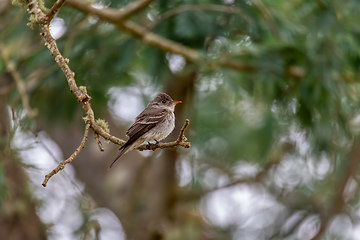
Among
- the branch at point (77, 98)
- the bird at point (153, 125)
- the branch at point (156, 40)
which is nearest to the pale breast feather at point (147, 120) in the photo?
the bird at point (153, 125)

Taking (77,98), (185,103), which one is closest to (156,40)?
(185,103)

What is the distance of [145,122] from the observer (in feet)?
16.3

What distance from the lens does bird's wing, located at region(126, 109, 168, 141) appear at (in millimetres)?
4646

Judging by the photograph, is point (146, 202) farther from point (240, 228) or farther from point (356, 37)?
point (356, 37)

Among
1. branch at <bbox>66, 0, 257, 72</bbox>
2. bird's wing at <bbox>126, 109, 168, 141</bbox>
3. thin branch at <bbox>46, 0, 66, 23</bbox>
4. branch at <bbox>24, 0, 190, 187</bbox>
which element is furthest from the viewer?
branch at <bbox>66, 0, 257, 72</bbox>

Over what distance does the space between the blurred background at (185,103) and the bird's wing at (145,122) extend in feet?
2.72

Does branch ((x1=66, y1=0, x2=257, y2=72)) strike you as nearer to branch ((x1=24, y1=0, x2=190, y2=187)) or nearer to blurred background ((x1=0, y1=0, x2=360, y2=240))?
blurred background ((x1=0, y1=0, x2=360, y2=240))

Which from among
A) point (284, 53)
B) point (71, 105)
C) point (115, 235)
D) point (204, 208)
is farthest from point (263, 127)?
point (204, 208)

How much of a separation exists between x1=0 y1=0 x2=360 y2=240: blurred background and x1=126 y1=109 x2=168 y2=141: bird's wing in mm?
829

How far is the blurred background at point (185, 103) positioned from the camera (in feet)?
21.9

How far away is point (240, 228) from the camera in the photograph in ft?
36.5

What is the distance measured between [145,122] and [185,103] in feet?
10.3

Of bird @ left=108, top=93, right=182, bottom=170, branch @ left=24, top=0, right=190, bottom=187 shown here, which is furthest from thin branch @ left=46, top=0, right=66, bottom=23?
bird @ left=108, top=93, right=182, bottom=170

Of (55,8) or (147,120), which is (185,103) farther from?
(55,8)
